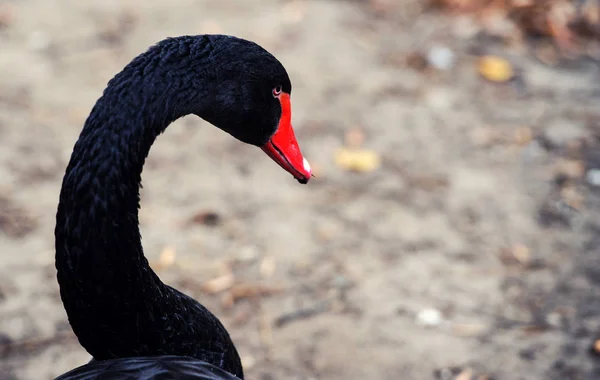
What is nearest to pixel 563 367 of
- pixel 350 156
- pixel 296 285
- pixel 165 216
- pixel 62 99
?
pixel 296 285

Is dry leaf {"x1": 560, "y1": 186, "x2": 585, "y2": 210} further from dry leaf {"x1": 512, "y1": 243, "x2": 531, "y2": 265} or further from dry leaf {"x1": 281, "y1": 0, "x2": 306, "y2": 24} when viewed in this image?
dry leaf {"x1": 281, "y1": 0, "x2": 306, "y2": 24}

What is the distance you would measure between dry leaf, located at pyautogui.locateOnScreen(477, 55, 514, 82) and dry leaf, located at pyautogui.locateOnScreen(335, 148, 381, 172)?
1.05m

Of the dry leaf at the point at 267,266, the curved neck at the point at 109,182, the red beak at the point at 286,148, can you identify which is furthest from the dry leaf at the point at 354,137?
the curved neck at the point at 109,182

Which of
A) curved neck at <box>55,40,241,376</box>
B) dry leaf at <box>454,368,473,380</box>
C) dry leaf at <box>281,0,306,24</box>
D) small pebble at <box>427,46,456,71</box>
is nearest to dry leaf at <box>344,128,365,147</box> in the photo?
small pebble at <box>427,46,456,71</box>

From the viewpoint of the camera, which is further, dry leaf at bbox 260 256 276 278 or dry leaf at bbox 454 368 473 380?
dry leaf at bbox 260 256 276 278

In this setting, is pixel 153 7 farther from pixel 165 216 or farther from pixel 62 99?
pixel 165 216

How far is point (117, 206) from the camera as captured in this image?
5.92 feet

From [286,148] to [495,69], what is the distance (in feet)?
9.05

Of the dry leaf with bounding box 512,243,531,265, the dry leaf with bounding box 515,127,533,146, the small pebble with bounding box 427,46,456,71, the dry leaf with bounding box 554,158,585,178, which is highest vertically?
the small pebble with bounding box 427,46,456,71

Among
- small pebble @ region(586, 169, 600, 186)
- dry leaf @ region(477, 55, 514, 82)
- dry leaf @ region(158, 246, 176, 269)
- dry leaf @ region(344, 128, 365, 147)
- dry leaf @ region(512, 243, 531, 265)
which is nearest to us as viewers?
dry leaf @ region(158, 246, 176, 269)

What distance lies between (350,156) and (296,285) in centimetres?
92

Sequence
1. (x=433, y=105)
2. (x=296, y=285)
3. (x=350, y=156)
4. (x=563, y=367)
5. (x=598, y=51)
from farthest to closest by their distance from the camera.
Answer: (x=598, y=51) → (x=433, y=105) → (x=350, y=156) → (x=296, y=285) → (x=563, y=367)

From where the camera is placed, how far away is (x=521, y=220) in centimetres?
375

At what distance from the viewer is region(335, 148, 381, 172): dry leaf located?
13.2 ft
